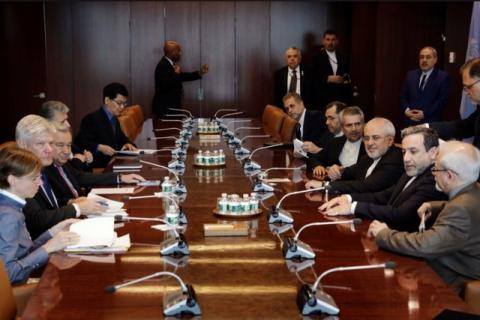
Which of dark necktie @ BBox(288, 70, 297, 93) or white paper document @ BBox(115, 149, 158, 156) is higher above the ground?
dark necktie @ BBox(288, 70, 297, 93)

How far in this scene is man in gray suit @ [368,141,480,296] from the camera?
280 centimetres

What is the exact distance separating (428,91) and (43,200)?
5.14 metres

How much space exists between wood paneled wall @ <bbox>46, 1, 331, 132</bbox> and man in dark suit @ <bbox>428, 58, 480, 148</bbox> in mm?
5528

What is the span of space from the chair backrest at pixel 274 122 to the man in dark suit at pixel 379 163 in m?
2.32

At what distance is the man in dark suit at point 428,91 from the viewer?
777 centimetres

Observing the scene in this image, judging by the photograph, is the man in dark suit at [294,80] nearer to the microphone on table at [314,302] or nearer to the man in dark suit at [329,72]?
the man in dark suit at [329,72]

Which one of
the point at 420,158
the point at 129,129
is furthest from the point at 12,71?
the point at 420,158

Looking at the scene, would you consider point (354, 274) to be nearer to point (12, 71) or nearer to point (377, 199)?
point (377, 199)

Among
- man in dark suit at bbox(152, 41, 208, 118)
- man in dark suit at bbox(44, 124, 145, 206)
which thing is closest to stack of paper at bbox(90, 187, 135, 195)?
man in dark suit at bbox(44, 124, 145, 206)

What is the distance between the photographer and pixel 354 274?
2508 mm

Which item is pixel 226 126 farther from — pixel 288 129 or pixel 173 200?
pixel 173 200

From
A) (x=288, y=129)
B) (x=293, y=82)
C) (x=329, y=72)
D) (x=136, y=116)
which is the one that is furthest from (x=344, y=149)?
(x=329, y=72)

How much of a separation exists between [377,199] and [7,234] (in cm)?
200

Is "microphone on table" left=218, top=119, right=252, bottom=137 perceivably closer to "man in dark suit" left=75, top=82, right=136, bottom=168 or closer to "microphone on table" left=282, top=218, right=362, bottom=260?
"man in dark suit" left=75, top=82, right=136, bottom=168
